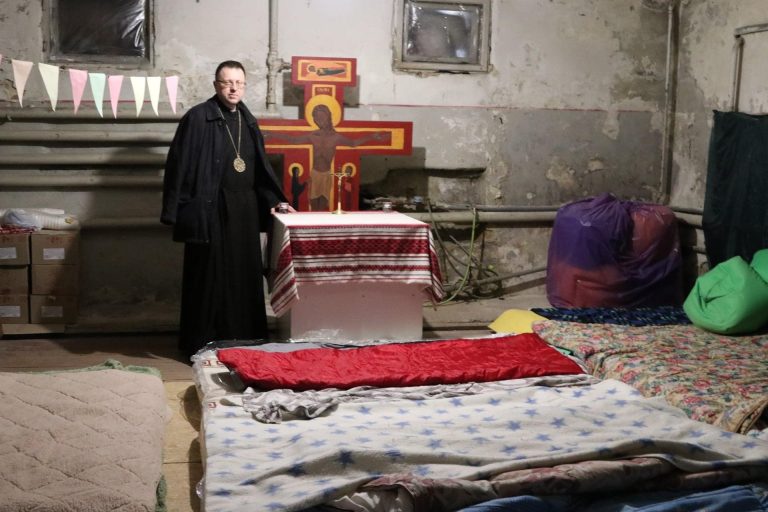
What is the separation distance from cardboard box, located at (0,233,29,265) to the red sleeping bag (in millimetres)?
1882

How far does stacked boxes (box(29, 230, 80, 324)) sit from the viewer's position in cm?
558

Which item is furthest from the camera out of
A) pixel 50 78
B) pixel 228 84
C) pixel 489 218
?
pixel 489 218

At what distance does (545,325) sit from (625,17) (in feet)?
8.83

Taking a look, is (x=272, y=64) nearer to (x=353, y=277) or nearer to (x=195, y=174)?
(x=195, y=174)

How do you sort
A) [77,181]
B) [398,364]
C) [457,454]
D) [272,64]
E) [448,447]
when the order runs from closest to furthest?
1. [457,454]
2. [448,447]
3. [398,364]
4. [77,181]
5. [272,64]

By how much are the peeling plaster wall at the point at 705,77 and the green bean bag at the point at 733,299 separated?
47.7 inches

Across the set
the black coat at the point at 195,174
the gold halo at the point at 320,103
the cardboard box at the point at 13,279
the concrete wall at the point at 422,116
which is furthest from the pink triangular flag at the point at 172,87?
the cardboard box at the point at 13,279

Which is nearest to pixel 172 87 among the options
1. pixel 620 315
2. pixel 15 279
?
pixel 15 279

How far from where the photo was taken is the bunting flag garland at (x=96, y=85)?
17.5ft

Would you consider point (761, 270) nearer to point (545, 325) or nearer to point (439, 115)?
point (545, 325)

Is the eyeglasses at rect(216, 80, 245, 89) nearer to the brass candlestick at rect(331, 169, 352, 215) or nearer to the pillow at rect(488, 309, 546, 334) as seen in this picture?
the brass candlestick at rect(331, 169, 352, 215)

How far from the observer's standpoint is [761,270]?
514cm

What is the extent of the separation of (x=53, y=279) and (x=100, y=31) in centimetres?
155

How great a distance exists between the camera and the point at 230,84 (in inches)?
205
